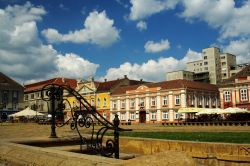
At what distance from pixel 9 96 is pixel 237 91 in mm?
50804

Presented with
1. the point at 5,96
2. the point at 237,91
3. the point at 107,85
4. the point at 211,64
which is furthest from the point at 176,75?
the point at 237,91

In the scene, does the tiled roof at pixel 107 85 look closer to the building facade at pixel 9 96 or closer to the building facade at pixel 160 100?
the building facade at pixel 160 100

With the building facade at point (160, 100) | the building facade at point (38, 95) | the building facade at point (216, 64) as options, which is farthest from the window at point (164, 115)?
the building facade at point (216, 64)

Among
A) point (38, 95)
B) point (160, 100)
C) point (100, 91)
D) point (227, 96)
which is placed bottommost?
point (160, 100)

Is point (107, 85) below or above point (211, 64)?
below

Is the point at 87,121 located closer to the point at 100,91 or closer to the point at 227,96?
the point at 227,96

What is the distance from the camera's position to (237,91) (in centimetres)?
4725

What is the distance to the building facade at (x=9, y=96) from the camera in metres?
72.2

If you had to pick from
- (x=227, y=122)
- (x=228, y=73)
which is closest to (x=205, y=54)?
(x=228, y=73)

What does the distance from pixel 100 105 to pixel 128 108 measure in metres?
8.05

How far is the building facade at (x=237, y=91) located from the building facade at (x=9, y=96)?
4754cm

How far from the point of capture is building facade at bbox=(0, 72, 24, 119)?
237 ft

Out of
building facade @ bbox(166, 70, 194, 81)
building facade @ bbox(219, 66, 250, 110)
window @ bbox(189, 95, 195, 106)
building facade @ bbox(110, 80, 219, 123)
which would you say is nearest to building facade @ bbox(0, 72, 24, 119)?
building facade @ bbox(110, 80, 219, 123)

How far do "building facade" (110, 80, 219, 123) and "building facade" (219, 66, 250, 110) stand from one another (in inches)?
185
